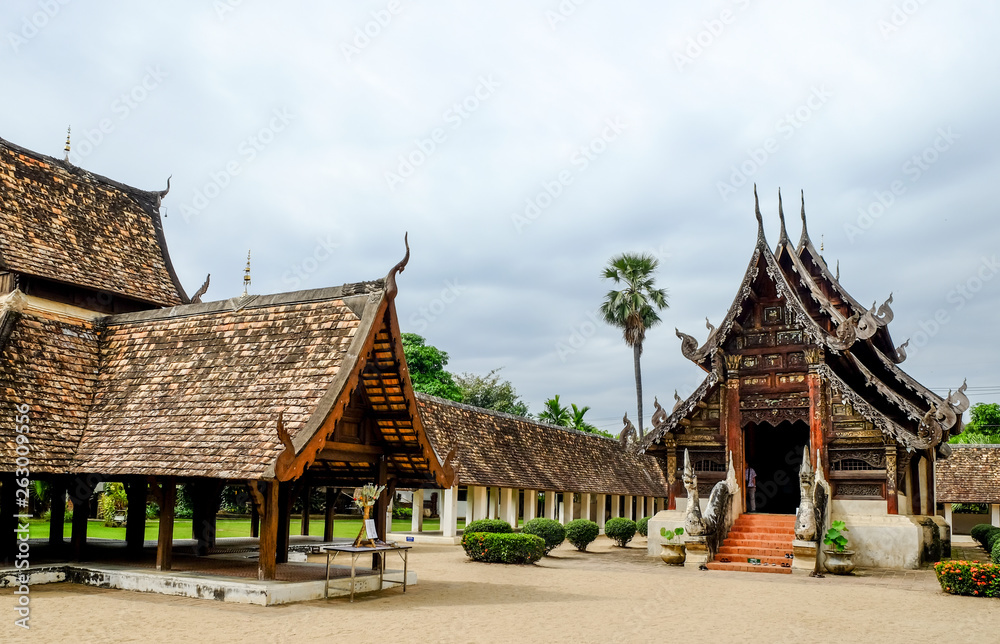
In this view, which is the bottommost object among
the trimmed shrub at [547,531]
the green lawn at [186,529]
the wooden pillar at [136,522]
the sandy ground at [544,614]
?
the green lawn at [186,529]

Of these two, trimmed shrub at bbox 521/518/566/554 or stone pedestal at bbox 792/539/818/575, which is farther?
trimmed shrub at bbox 521/518/566/554

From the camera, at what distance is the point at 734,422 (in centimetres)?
2153

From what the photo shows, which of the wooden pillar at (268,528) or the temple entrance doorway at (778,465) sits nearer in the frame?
the wooden pillar at (268,528)

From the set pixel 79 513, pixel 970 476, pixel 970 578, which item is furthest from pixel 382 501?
pixel 970 476

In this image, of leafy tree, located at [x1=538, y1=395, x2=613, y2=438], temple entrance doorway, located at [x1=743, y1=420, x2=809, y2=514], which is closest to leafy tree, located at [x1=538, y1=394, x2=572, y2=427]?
leafy tree, located at [x1=538, y1=395, x2=613, y2=438]

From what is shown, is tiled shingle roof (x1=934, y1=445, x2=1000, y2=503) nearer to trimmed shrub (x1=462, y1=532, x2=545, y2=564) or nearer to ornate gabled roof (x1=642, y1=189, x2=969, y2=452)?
ornate gabled roof (x1=642, y1=189, x2=969, y2=452)

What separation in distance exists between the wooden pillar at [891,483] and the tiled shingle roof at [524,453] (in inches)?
245

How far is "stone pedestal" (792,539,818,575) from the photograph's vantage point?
17.9 meters

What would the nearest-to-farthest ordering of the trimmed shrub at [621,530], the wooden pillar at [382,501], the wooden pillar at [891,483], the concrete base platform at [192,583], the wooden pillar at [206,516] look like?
the concrete base platform at [192,583] < the wooden pillar at [382,501] < the wooden pillar at [206,516] < the wooden pillar at [891,483] < the trimmed shrub at [621,530]

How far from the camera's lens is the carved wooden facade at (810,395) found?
1955 cm

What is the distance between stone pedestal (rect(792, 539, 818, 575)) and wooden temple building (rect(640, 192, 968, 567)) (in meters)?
2.05

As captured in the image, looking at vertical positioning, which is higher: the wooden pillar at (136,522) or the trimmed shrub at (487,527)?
the wooden pillar at (136,522)

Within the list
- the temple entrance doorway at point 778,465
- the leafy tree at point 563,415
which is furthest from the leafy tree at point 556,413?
the temple entrance doorway at point 778,465

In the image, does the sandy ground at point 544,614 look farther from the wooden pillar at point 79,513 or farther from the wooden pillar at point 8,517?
the wooden pillar at point 8,517
